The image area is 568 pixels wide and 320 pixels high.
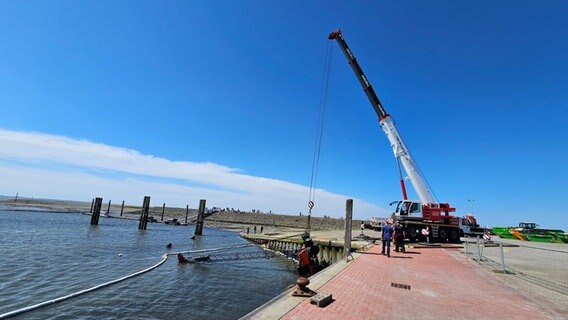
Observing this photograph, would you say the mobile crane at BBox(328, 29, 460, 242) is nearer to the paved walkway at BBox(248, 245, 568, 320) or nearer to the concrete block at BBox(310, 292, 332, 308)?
the paved walkway at BBox(248, 245, 568, 320)

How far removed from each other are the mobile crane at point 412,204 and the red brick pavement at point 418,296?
10.8 m

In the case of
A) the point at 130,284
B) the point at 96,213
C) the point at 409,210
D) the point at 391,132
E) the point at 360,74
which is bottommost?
the point at 130,284

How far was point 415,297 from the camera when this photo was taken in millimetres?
8656

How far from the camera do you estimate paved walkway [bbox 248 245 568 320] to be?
6941mm

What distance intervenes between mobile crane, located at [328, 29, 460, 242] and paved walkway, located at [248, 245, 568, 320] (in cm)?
1087

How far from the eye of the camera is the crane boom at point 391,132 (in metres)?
24.1

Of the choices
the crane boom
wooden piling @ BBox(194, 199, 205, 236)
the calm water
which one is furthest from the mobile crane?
wooden piling @ BBox(194, 199, 205, 236)

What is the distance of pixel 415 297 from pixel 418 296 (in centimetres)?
19

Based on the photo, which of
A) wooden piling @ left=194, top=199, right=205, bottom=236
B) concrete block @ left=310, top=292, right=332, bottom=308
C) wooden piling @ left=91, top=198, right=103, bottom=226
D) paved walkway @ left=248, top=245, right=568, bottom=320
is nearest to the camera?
paved walkway @ left=248, top=245, right=568, bottom=320

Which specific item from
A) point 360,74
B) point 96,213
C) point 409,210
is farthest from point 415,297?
point 96,213

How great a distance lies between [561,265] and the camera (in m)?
18.4

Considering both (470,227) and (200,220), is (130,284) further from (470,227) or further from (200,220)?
(200,220)

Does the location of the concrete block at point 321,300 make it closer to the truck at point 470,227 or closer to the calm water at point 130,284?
the calm water at point 130,284

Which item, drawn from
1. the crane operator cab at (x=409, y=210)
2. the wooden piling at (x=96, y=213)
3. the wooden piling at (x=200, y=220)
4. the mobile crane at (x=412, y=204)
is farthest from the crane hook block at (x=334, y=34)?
the wooden piling at (x=96, y=213)
